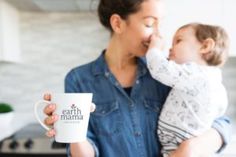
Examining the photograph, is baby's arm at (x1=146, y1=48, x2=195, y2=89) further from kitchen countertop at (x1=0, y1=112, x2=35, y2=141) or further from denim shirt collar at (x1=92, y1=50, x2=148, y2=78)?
kitchen countertop at (x1=0, y1=112, x2=35, y2=141)

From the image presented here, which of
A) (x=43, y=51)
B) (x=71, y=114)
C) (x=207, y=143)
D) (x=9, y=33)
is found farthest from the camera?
(x=43, y=51)

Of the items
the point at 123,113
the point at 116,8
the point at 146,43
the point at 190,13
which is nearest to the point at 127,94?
the point at 123,113

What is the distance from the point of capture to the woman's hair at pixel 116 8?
1040 mm

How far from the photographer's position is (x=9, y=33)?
2.35m

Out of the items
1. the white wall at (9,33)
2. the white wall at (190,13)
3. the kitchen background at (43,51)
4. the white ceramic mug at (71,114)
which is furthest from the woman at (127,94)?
the kitchen background at (43,51)

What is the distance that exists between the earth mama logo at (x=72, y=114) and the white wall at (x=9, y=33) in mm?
1564

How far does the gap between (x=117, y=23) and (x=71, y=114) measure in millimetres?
391

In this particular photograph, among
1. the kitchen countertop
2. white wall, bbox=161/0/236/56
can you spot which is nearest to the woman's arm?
white wall, bbox=161/0/236/56

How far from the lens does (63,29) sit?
100 inches

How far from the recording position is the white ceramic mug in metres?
0.79

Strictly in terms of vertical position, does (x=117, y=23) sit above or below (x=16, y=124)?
above

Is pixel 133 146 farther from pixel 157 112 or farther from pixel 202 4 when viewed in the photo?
pixel 202 4

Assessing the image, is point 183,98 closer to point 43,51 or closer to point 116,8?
point 116,8

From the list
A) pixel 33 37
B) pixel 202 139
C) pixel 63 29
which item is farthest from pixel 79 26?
pixel 202 139
